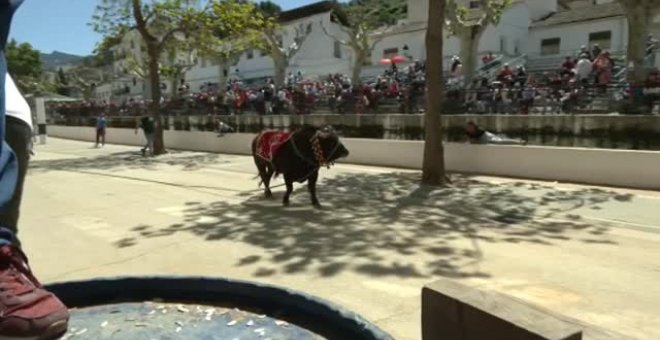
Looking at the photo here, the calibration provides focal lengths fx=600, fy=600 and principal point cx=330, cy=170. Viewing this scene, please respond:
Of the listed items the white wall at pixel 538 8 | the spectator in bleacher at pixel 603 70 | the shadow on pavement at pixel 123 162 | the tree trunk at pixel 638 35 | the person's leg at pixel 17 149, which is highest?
the white wall at pixel 538 8

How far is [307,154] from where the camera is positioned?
30.6ft

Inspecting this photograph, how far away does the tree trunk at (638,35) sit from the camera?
1341 centimetres

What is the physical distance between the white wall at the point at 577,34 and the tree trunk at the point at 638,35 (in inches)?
622

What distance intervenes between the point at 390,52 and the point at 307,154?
3208cm

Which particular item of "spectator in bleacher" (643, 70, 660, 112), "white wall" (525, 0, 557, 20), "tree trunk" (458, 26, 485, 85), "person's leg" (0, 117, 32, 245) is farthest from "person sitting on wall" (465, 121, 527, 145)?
"white wall" (525, 0, 557, 20)

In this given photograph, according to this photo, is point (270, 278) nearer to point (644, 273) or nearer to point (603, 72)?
point (644, 273)

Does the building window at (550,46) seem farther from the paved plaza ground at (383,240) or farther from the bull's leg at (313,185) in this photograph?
the bull's leg at (313,185)

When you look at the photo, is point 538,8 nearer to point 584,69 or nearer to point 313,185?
point 584,69

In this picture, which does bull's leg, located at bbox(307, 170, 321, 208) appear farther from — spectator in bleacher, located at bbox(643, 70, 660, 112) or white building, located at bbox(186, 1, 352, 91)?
white building, located at bbox(186, 1, 352, 91)

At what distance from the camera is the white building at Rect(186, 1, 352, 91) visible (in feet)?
150

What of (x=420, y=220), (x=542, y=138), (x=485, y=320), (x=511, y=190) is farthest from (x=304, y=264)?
(x=542, y=138)

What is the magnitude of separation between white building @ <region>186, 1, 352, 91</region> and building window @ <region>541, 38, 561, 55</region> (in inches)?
542

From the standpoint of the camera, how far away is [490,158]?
45.7 feet

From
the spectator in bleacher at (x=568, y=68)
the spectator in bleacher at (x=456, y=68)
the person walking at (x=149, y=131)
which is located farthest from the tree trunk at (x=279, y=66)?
the spectator in bleacher at (x=568, y=68)
